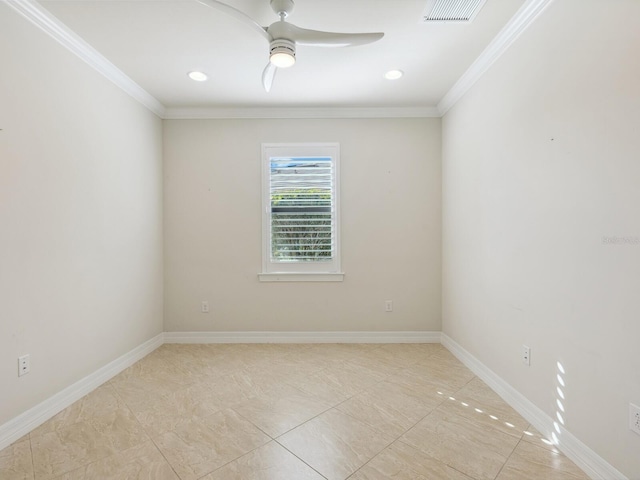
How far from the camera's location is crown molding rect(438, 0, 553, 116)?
6.21 feet

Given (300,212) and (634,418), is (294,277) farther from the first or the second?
(634,418)

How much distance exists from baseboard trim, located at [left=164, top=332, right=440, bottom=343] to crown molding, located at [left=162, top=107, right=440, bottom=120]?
247 centimetres

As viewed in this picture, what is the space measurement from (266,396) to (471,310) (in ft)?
6.28

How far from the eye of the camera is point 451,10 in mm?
1944

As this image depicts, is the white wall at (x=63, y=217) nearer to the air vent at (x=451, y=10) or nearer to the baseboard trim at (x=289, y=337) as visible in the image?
the baseboard trim at (x=289, y=337)

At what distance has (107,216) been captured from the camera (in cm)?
264

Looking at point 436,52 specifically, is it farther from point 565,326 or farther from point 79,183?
point 79,183

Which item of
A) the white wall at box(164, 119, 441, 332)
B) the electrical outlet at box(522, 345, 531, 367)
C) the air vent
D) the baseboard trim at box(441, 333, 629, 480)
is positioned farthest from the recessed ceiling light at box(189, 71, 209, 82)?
the baseboard trim at box(441, 333, 629, 480)

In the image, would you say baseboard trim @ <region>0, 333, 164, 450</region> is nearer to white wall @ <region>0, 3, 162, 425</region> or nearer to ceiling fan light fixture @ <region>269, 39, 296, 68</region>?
white wall @ <region>0, 3, 162, 425</region>

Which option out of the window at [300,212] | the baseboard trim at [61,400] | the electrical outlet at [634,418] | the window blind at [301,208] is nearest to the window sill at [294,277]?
the window at [300,212]

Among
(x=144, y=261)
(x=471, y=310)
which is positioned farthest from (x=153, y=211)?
(x=471, y=310)

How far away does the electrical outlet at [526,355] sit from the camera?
2.00 meters

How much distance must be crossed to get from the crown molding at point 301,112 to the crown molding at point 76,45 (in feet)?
1.26

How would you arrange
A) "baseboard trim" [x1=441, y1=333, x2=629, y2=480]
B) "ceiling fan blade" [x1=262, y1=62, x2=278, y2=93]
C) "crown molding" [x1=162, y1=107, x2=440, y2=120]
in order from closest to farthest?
"baseboard trim" [x1=441, y1=333, x2=629, y2=480]
"ceiling fan blade" [x1=262, y1=62, x2=278, y2=93]
"crown molding" [x1=162, y1=107, x2=440, y2=120]
